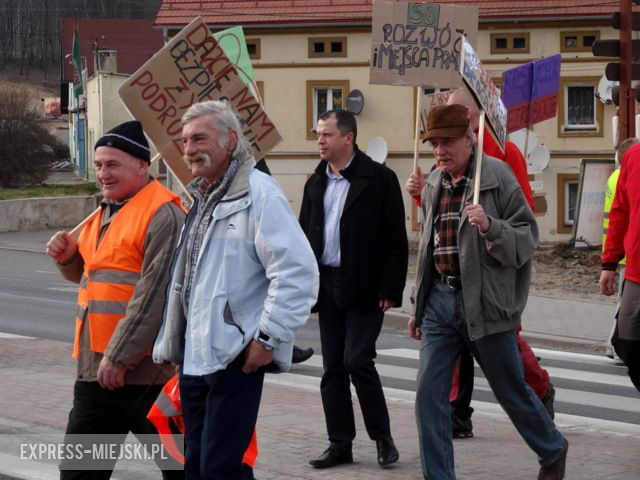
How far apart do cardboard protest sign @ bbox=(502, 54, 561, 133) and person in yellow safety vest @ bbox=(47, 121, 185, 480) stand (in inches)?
388

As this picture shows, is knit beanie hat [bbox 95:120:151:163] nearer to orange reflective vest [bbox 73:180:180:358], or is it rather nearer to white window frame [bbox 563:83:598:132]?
orange reflective vest [bbox 73:180:180:358]

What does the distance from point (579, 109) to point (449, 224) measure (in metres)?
28.6

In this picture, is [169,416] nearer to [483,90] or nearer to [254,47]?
[483,90]

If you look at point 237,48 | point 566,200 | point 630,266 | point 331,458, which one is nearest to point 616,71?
point 237,48

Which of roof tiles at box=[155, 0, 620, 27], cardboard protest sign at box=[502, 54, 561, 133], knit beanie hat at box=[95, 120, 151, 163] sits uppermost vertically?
roof tiles at box=[155, 0, 620, 27]

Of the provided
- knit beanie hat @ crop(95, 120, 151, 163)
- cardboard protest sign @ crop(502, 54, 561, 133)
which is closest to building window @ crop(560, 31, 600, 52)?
cardboard protest sign @ crop(502, 54, 561, 133)

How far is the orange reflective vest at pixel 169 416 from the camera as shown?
502 cm

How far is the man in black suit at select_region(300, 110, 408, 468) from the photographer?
675 centimetres

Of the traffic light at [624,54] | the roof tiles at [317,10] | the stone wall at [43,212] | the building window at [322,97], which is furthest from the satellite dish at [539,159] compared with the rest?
the traffic light at [624,54]

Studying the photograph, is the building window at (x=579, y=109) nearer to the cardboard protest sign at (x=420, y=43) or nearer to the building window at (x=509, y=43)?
the building window at (x=509, y=43)

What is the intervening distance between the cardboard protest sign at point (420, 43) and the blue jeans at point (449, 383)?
2854 mm

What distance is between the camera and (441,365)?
5.91 m

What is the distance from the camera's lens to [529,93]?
15172mm

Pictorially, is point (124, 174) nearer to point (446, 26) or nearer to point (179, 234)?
point (179, 234)
